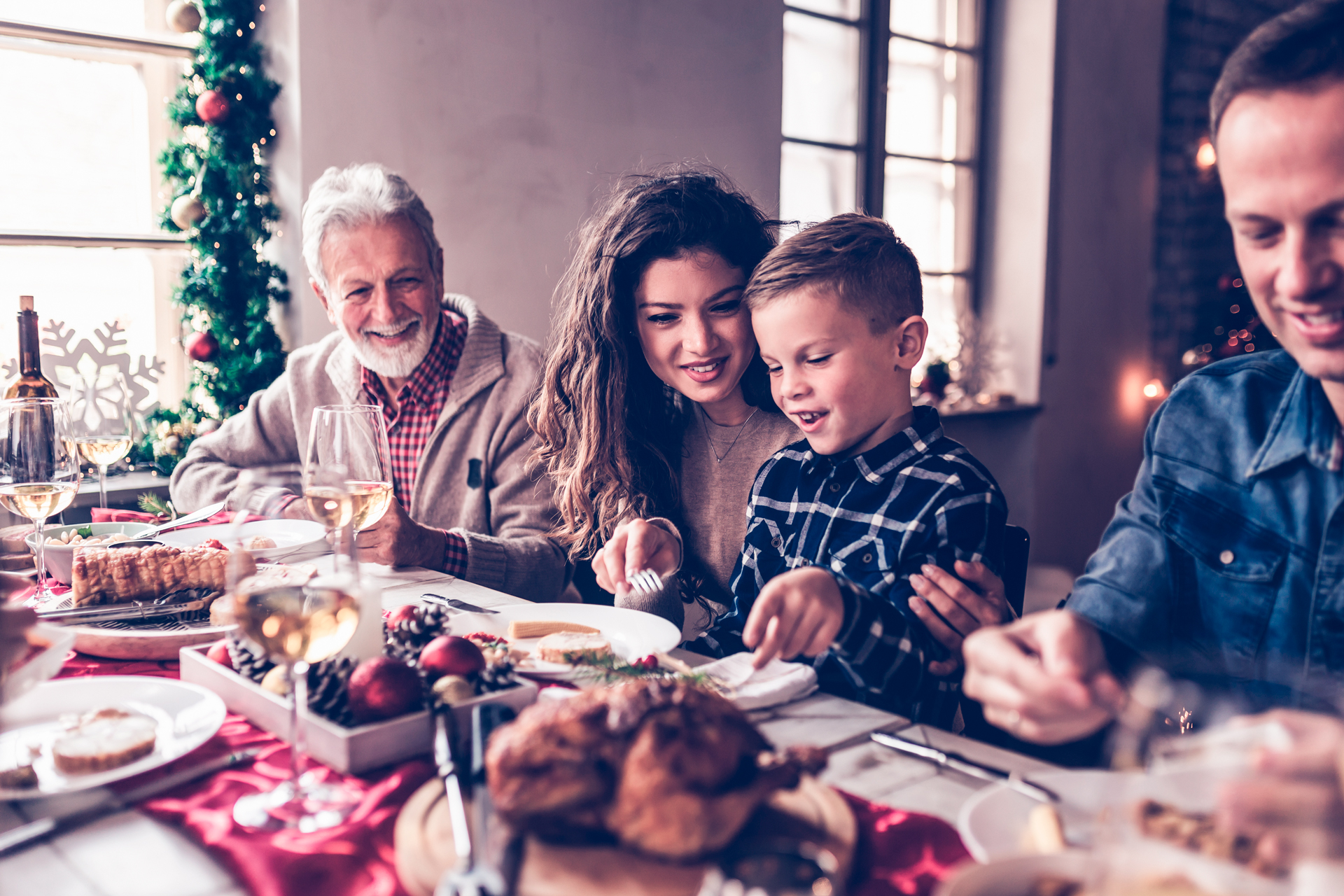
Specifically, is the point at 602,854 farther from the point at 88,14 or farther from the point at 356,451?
the point at 88,14

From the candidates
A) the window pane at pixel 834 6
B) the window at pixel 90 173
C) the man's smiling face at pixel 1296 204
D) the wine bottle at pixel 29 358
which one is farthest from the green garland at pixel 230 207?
the man's smiling face at pixel 1296 204

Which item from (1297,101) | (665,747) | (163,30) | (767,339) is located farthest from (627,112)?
(665,747)

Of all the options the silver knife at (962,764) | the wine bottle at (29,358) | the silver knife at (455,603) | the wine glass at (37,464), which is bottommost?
the silver knife at (455,603)

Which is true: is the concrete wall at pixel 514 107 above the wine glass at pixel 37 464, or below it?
above

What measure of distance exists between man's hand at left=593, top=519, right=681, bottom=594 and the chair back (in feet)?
1.64

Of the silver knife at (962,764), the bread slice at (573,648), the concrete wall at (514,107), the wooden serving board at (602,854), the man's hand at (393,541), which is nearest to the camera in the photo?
the wooden serving board at (602,854)

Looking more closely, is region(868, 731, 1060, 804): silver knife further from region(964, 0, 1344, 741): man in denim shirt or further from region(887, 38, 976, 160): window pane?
region(887, 38, 976, 160): window pane

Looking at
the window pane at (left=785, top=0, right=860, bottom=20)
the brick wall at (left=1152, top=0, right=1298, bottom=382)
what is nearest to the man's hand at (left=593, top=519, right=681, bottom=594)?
Answer: the window pane at (left=785, top=0, right=860, bottom=20)

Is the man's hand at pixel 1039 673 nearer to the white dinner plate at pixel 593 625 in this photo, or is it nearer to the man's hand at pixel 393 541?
the white dinner plate at pixel 593 625

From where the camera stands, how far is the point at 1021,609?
1463mm

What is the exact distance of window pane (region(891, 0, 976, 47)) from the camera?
15.1ft

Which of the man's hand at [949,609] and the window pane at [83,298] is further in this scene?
the window pane at [83,298]

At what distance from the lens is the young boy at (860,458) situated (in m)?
1.33

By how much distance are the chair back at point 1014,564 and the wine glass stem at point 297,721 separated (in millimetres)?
986
